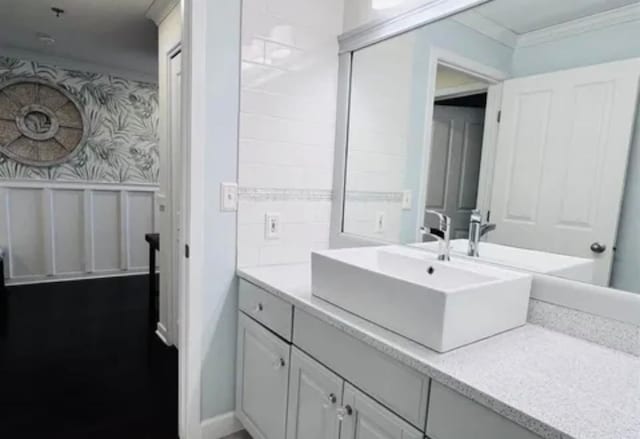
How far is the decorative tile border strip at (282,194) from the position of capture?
67.9 inches

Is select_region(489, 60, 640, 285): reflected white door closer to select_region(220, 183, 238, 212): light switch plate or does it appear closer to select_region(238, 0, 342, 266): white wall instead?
select_region(238, 0, 342, 266): white wall

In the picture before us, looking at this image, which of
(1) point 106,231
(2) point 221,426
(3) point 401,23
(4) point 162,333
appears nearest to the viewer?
(3) point 401,23

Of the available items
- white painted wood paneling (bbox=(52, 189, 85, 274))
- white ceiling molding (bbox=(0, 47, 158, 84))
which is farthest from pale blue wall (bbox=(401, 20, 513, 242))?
white painted wood paneling (bbox=(52, 189, 85, 274))

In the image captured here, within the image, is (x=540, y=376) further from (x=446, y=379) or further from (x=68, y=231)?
(x=68, y=231)

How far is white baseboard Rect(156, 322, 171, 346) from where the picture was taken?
2.72 metres

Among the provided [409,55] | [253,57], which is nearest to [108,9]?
[253,57]

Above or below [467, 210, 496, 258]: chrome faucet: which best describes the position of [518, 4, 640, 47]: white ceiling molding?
above

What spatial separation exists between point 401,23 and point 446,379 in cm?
146

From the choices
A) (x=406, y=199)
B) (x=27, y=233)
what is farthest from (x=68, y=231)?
(x=406, y=199)

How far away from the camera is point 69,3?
251 cm

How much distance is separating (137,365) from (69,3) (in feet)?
7.96

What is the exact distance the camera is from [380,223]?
1867 mm

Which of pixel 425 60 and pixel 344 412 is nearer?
pixel 344 412

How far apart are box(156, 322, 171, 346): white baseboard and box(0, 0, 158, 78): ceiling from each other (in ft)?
7.40
